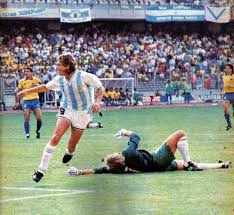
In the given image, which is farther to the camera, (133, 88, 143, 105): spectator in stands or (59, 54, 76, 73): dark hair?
(133, 88, 143, 105): spectator in stands

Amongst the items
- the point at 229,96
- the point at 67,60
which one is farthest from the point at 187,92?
the point at 67,60

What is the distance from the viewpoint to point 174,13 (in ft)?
179

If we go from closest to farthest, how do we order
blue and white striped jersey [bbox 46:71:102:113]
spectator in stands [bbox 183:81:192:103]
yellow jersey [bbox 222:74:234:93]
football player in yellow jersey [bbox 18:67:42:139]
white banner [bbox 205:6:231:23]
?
1. blue and white striped jersey [bbox 46:71:102:113]
2. football player in yellow jersey [bbox 18:67:42:139]
3. yellow jersey [bbox 222:74:234:93]
4. spectator in stands [bbox 183:81:192:103]
5. white banner [bbox 205:6:231:23]

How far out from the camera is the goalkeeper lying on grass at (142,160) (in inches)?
515

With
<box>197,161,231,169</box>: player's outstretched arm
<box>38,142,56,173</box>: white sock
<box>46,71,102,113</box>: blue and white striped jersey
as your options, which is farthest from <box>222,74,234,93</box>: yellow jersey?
<box>38,142,56,173</box>: white sock

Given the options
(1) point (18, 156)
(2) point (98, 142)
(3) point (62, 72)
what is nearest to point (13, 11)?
(2) point (98, 142)

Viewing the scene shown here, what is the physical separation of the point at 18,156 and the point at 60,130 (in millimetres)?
3710

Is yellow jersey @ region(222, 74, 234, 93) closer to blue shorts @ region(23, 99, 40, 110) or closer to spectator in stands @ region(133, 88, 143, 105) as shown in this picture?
blue shorts @ region(23, 99, 40, 110)

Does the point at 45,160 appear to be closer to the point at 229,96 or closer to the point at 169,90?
the point at 229,96

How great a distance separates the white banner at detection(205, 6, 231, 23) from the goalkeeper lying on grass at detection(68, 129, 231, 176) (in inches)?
1478

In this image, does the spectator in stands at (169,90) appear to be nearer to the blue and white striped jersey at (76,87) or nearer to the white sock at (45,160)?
the blue and white striped jersey at (76,87)

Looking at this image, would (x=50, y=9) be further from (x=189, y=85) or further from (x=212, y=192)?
(x=212, y=192)

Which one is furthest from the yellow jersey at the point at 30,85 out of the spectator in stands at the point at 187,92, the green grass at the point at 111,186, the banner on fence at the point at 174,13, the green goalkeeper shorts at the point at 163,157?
the banner on fence at the point at 174,13

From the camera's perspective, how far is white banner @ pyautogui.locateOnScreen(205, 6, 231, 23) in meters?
51.7
